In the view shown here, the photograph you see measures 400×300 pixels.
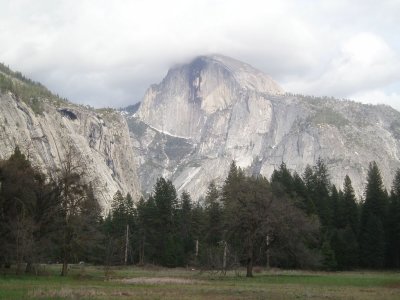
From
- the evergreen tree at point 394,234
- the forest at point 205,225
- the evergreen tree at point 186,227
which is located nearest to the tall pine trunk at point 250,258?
the forest at point 205,225

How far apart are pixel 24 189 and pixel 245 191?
23108 mm

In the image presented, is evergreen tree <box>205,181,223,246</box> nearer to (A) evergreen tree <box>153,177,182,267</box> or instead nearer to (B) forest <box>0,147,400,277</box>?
(B) forest <box>0,147,400,277</box>

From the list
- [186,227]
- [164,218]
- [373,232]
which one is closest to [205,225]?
[186,227]

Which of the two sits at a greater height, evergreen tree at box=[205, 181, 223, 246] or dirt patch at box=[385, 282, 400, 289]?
evergreen tree at box=[205, 181, 223, 246]

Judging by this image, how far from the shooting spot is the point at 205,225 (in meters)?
85.2

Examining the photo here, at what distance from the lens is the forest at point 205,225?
45.9 metres

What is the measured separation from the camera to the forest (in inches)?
1805

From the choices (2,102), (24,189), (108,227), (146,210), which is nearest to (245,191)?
(24,189)

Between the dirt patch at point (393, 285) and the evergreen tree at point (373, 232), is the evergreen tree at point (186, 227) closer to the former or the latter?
the evergreen tree at point (373, 232)

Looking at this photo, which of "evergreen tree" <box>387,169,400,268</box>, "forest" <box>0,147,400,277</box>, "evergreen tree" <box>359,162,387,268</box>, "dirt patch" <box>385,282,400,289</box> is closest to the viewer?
"dirt patch" <box>385,282,400,289</box>

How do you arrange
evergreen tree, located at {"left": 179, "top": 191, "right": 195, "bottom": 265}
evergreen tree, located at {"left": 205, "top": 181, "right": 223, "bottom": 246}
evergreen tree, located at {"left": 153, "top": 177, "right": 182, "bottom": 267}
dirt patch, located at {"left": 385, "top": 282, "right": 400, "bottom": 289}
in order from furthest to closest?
1. evergreen tree, located at {"left": 179, "top": 191, "right": 195, "bottom": 265}
2. evergreen tree, located at {"left": 153, "top": 177, "right": 182, "bottom": 267}
3. evergreen tree, located at {"left": 205, "top": 181, "right": 223, "bottom": 246}
4. dirt patch, located at {"left": 385, "top": 282, "right": 400, "bottom": 289}

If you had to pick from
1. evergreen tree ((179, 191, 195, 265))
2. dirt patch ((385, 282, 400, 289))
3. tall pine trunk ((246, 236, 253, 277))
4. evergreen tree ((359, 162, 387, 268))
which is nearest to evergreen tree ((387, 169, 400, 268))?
evergreen tree ((359, 162, 387, 268))

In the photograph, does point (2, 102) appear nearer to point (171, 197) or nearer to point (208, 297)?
point (171, 197)

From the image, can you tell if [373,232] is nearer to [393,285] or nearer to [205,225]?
[205,225]
